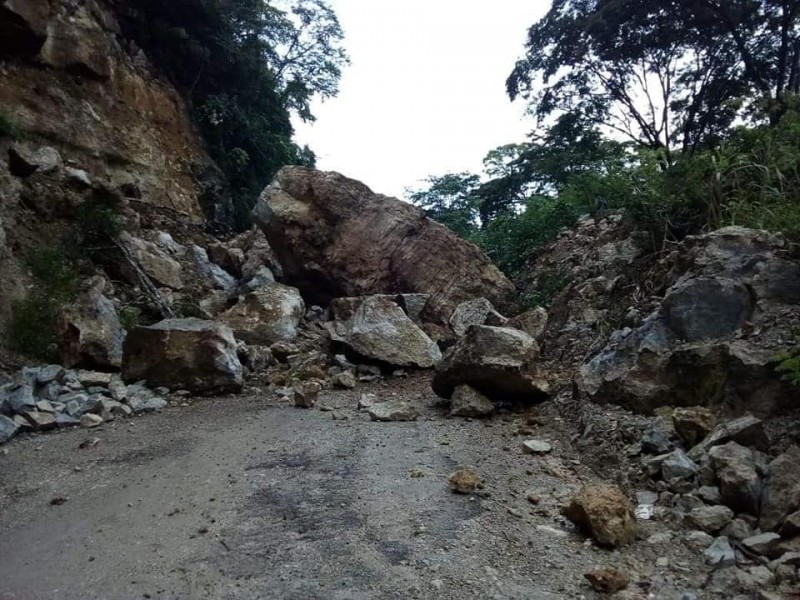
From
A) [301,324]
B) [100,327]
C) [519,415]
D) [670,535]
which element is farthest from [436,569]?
[301,324]

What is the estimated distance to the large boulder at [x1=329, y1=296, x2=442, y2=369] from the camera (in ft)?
22.4

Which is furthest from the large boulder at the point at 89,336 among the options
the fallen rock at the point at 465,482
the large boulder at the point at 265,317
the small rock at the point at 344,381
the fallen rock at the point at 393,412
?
the fallen rock at the point at 465,482

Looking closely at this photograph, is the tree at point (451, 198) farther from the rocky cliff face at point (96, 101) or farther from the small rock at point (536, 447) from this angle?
the small rock at point (536, 447)

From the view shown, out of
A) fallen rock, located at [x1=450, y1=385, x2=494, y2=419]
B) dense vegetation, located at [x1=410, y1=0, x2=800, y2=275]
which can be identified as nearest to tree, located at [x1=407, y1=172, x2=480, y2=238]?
dense vegetation, located at [x1=410, y1=0, x2=800, y2=275]

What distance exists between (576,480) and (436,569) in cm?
143

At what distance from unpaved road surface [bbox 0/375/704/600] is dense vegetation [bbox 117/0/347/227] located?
28.6 feet

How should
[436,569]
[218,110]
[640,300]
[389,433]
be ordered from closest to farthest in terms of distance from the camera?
[436,569], [389,433], [640,300], [218,110]

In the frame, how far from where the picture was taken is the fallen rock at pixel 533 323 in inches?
277

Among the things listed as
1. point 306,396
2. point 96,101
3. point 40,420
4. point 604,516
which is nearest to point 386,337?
point 306,396

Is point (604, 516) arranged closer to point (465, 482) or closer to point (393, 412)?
point (465, 482)

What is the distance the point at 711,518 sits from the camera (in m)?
2.63

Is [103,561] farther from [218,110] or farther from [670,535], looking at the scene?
[218,110]

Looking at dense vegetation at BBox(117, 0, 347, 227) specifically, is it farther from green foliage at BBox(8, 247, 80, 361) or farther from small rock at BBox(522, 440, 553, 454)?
small rock at BBox(522, 440, 553, 454)

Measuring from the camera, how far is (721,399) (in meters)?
3.54
